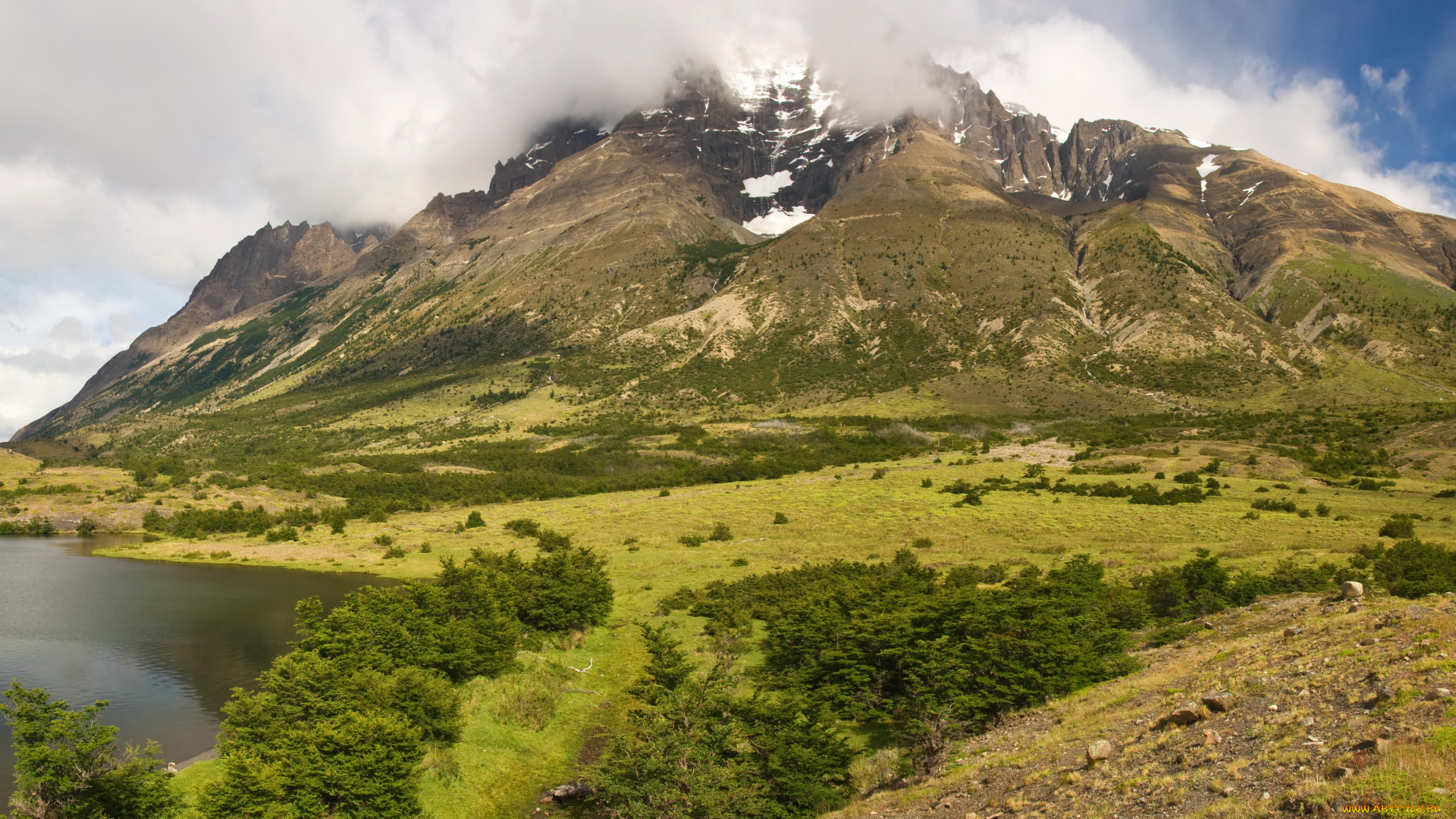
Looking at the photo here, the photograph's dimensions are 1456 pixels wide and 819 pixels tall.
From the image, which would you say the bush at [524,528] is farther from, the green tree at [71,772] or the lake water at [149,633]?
the green tree at [71,772]

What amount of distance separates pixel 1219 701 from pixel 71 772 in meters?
27.2

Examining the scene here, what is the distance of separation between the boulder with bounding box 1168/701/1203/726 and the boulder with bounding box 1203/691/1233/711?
0.25m

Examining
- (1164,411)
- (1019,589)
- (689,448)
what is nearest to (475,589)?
(1019,589)

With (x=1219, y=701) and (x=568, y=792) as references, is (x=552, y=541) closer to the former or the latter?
(x=568, y=792)

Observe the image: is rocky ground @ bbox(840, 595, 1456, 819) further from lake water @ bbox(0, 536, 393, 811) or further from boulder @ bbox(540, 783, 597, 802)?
lake water @ bbox(0, 536, 393, 811)

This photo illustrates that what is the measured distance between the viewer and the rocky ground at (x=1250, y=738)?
12.4 meters

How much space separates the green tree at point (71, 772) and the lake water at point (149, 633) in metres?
7.14

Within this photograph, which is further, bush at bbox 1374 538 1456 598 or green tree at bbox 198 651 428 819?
bush at bbox 1374 538 1456 598

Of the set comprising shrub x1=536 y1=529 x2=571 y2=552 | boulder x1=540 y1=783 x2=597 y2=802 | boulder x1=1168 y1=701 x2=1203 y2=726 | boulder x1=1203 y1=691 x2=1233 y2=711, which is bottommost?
boulder x1=540 y1=783 x2=597 y2=802

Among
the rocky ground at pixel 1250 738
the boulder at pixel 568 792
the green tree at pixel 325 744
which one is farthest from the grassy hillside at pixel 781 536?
the green tree at pixel 325 744

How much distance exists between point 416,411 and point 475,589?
539ft

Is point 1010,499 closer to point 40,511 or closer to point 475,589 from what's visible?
point 475,589

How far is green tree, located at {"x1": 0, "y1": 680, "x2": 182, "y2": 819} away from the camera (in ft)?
58.6

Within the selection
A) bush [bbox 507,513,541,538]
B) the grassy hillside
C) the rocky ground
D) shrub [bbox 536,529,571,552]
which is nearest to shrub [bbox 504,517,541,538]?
bush [bbox 507,513,541,538]
